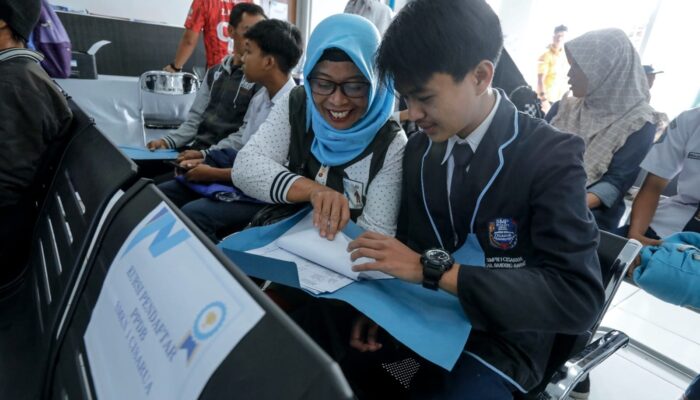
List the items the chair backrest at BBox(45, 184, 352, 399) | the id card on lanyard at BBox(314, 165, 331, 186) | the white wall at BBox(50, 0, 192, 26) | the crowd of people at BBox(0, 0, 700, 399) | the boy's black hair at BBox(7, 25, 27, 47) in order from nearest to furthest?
the chair backrest at BBox(45, 184, 352, 399) < the crowd of people at BBox(0, 0, 700, 399) < the id card on lanyard at BBox(314, 165, 331, 186) < the boy's black hair at BBox(7, 25, 27, 47) < the white wall at BBox(50, 0, 192, 26)

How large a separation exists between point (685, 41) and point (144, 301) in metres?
5.34

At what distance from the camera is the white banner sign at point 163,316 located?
38 centimetres

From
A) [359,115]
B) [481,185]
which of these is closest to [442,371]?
[481,185]

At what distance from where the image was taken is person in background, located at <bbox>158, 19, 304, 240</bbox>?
1.43m

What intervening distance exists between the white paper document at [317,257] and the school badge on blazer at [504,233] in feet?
0.75

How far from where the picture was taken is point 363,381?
34.2 inches

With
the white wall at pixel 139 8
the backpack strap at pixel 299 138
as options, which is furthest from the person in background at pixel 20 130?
the white wall at pixel 139 8

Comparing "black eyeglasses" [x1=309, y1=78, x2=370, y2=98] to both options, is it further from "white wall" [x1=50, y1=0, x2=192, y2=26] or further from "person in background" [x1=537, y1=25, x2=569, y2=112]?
"person in background" [x1=537, y1=25, x2=569, y2=112]

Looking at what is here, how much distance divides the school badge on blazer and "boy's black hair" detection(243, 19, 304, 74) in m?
1.23

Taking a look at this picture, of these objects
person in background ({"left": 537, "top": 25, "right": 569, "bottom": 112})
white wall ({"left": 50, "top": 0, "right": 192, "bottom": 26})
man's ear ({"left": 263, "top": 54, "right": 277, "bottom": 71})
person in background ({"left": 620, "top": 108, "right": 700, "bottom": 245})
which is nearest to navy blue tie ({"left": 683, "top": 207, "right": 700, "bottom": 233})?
person in background ({"left": 620, "top": 108, "right": 700, "bottom": 245})

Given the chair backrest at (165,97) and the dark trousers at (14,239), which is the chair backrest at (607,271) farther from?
the chair backrest at (165,97)

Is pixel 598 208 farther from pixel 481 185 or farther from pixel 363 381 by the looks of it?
pixel 363 381

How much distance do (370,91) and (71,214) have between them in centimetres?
75

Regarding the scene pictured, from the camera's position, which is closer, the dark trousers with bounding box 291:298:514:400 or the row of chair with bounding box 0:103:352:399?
the row of chair with bounding box 0:103:352:399
